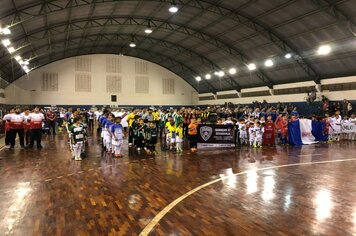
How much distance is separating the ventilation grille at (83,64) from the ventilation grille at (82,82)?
0.76m

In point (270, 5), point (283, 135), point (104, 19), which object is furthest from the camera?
point (104, 19)

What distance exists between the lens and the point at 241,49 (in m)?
30.4

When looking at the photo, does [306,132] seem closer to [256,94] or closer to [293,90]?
[293,90]

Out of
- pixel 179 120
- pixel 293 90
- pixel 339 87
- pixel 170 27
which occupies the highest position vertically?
pixel 170 27

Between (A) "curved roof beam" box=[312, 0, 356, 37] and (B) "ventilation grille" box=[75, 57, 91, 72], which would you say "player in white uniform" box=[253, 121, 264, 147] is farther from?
(B) "ventilation grille" box=[75, 57, 91, 72]

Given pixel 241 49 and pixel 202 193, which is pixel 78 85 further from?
pixel 202 193

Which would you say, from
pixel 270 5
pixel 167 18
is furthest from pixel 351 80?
pixel 167 18

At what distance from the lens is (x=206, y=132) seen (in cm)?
1462

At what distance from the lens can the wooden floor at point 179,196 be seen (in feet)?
16.5

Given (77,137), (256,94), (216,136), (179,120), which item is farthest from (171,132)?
(256,94)

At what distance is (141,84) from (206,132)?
29.5 m

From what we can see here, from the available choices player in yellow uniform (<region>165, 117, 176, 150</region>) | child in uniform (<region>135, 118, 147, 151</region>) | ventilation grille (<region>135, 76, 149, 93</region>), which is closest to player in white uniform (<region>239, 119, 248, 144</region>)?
player in yellow uniform (<region>165, 117, 176, 150</region>)

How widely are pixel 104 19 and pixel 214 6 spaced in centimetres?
982

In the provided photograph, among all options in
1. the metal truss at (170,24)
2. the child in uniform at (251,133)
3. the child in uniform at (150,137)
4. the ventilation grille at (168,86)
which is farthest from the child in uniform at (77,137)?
the ventilation grille at (168,86)
